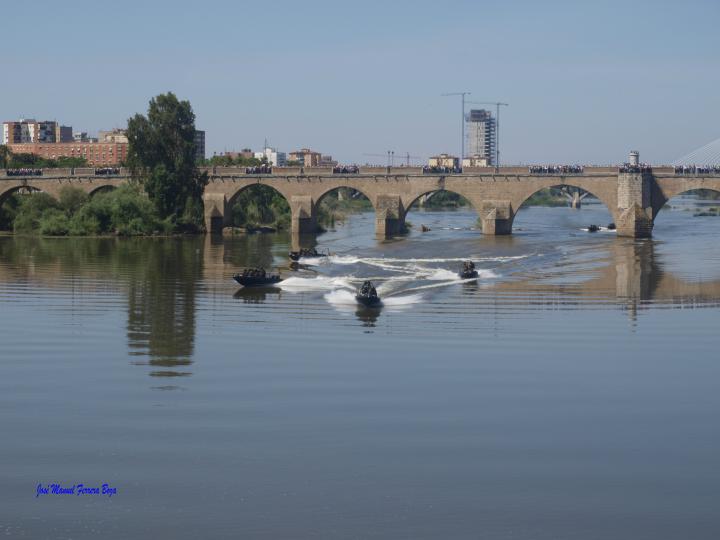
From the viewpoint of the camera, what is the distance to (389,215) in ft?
298

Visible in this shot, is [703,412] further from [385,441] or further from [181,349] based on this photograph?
[181,349]

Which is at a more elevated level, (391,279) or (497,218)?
(497,218)

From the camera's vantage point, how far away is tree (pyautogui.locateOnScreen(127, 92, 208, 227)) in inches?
3450

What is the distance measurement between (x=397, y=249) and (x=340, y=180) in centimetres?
1988

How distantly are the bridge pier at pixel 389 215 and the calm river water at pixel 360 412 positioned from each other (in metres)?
41.4

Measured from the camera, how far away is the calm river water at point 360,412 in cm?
1778

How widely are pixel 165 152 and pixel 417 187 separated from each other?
22508 millimetres

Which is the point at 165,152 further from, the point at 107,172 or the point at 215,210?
the point at 107,172

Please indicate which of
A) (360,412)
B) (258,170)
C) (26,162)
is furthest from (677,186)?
(26,162)

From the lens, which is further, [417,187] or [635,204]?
[417,187]

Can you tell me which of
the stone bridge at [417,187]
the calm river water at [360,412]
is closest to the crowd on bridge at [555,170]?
the stone bridge at [417,187]

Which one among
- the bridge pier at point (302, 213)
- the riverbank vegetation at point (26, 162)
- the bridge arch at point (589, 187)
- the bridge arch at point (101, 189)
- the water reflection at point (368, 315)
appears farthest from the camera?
the riverbank vegetation at point (26, 162)

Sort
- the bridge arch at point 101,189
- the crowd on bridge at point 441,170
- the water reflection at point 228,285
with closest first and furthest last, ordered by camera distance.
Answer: the water reflection at point 228,285 → the crowd on bridge at point 441,170 → the bridge arch at point 101,189

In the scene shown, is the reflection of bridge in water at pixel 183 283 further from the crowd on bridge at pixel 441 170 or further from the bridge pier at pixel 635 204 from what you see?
the crowd on bridge at pixel 441 170
